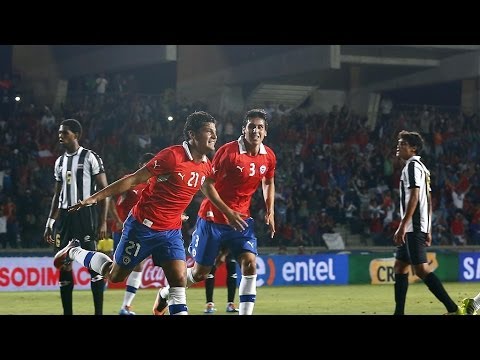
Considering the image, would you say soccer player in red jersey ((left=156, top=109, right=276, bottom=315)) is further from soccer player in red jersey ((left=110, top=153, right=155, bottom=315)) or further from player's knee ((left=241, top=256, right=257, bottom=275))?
soccer player in red jersey ((left=110, top=153, right=155, bottom=315))

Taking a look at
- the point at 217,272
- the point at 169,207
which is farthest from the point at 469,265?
the point at 169,207

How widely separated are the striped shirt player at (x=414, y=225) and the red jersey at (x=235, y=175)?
1.77m

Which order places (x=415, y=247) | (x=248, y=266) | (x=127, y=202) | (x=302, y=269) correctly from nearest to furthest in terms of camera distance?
(x=248, y=266) → (x=415, y=247) → (x=127, y=202) → (x=302, y=269)

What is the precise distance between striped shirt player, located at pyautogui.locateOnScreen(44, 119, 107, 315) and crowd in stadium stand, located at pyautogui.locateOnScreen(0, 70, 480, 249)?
407 inches

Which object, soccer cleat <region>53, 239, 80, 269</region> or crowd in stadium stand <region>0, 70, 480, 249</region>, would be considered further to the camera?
crowd in stadium stand <region>0, 70, 480, 249</region>

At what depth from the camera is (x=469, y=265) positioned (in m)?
21.9

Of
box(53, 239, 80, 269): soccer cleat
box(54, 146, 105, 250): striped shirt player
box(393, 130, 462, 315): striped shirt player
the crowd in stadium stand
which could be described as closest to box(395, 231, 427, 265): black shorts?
box(393, 130, 462, 315): striped shirt player

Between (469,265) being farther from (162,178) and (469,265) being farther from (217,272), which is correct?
(162,178)

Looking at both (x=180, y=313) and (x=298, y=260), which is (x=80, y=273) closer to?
(x=298, y=260)

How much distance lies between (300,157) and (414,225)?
16320mm

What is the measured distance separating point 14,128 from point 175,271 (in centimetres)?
1714

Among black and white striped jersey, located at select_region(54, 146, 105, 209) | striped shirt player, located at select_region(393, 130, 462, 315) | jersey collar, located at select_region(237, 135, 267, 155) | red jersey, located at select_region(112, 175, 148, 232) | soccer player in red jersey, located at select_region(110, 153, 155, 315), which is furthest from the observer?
red jersey, located at select_region(112, 175, 148, 232)

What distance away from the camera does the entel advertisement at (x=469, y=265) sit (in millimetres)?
21906

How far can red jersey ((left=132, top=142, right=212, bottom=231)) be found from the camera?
30.6 ft
